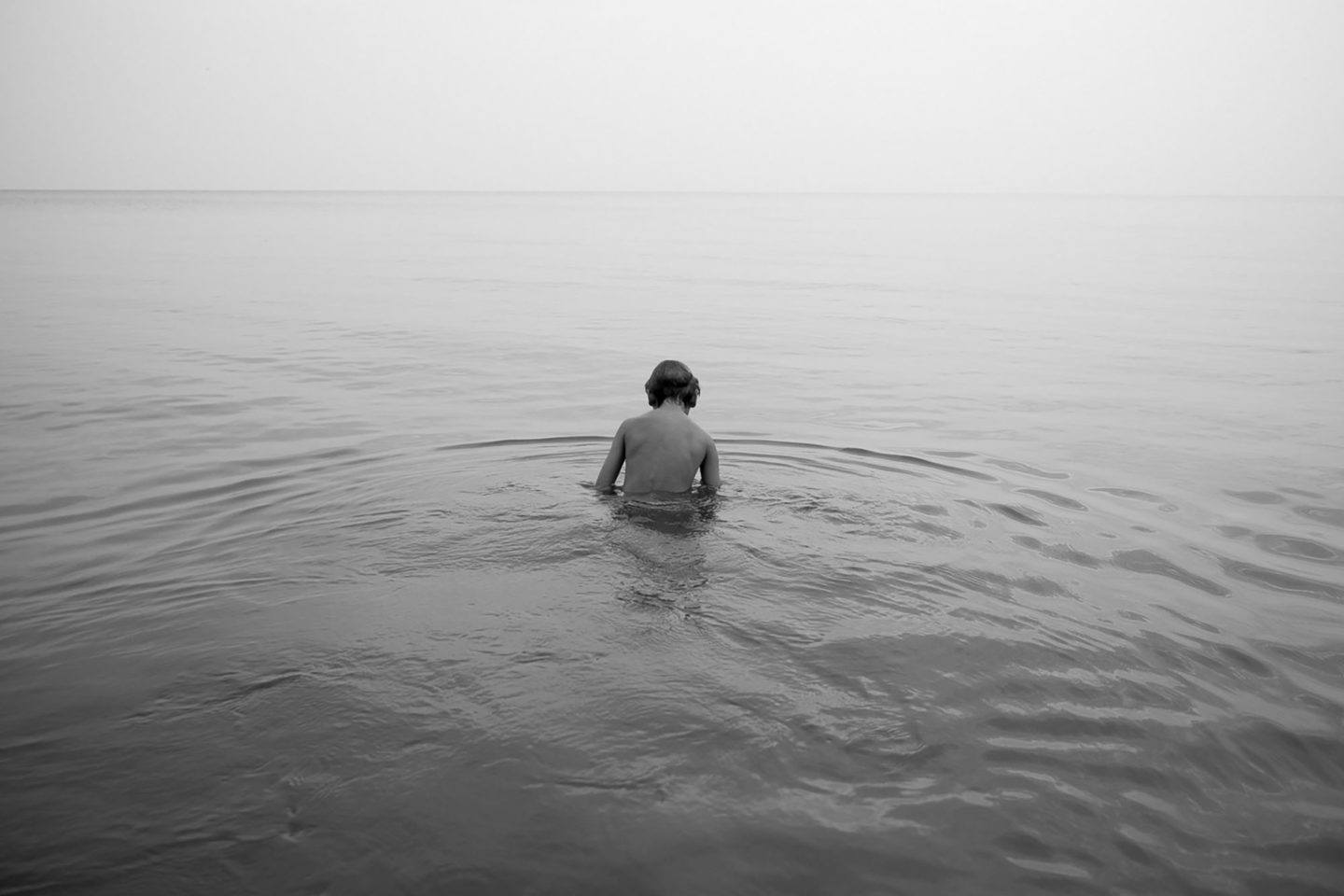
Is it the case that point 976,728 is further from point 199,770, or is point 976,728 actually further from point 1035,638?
point 199,770

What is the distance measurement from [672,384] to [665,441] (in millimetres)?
507

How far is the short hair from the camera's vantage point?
791 centimetres

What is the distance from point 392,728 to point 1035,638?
3.88m

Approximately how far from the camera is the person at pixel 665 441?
8.00m

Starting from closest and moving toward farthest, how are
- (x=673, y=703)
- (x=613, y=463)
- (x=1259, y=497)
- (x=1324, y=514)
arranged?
(x=673, y=703)
(x=613, y=463)
(x=1324, y=514)
(x=1259, y=497)

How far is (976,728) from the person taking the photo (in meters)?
4.71

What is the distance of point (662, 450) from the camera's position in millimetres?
8055

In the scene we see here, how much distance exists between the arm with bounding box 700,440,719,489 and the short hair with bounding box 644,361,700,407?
1.54ft

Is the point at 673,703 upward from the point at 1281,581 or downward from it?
downward

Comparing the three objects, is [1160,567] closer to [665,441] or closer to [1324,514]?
[1324,514]

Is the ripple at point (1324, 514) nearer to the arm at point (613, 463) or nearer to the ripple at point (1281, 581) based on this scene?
the ripple at point (1281, 581)

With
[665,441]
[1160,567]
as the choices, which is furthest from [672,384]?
[1160,567]

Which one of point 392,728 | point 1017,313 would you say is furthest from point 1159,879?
point 1017,313

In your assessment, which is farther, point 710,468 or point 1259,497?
point 1259,497
